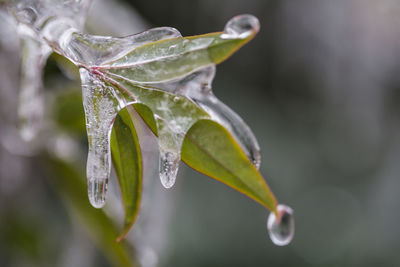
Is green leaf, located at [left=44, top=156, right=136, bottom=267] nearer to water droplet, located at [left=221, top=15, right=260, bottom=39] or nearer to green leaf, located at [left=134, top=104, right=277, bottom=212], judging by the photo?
green leaf, located at [left=134, top=104, right=277, bottom=212]

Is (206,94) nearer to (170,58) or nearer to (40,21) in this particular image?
(170,58)

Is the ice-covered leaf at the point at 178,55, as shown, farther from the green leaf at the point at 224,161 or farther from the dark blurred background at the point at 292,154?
→ the dark blurred background at the point at 292,154

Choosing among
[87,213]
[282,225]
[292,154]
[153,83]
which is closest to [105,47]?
[153,83]

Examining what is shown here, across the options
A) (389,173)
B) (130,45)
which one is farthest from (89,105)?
(389,173)

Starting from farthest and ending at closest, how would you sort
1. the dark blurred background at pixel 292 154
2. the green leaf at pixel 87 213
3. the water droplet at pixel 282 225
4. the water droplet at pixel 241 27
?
the dark blurred background at pixel 292 154 → the green leaf at pixel 87 213 → the water droplet at pixel 282 225 → the water droplet at pixel 241 27

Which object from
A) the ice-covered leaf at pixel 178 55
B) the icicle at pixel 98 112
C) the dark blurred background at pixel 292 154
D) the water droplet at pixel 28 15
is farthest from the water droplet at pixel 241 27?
the dark blurred background at pixel 292 154

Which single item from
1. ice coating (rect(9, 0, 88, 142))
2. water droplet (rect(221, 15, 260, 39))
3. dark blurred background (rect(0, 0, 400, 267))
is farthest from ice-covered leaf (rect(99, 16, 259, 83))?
dark blurred background (rect(0, 0, 400, 267))
